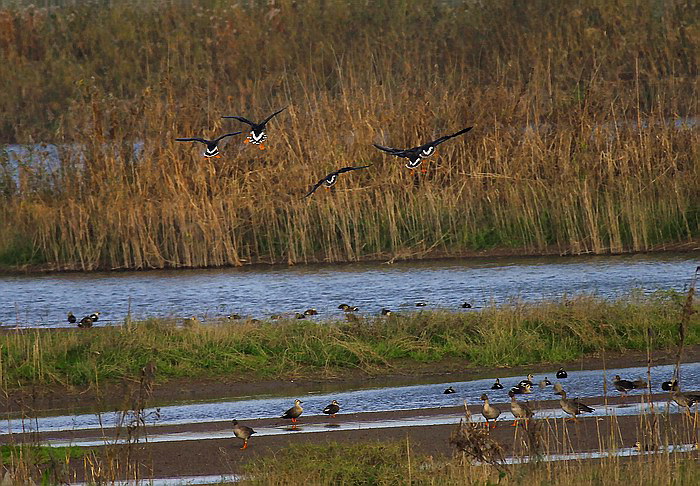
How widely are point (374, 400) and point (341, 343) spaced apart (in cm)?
143

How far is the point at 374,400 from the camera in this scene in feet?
40.7

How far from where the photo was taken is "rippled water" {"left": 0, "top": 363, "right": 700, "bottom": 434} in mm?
11844

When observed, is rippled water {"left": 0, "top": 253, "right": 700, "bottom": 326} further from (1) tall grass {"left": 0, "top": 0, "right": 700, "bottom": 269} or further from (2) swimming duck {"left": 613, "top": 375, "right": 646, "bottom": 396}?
(2) swimming duck {"left": 613, "top": 375, "right": 646, "bottom": 396}

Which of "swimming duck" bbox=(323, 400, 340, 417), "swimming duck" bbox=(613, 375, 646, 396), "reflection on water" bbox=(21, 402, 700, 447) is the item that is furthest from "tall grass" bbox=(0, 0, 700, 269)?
"swimming duck" bbox=(323, 400, 340, 417)

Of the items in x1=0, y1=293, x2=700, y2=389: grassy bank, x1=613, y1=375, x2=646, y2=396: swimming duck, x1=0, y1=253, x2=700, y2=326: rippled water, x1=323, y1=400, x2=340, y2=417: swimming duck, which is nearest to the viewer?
x1=323, y1=400, x2=340, y2=417: swimming duck

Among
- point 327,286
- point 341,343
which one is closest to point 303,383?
point 341,343

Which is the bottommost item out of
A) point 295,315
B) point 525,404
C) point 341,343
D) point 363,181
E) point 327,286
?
point 525,404

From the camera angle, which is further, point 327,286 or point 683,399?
point 327,286

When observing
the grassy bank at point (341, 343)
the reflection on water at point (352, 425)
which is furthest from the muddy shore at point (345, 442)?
the grassy bank at point (341, 343)

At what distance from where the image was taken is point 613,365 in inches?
535

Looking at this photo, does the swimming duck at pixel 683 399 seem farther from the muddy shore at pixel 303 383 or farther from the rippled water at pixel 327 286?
the rippled water at pixel 327 286

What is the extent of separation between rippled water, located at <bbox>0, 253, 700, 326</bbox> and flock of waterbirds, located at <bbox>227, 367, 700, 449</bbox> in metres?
3.99

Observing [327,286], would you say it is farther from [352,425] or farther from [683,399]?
[683,399]

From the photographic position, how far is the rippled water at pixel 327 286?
59.1 feet
